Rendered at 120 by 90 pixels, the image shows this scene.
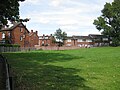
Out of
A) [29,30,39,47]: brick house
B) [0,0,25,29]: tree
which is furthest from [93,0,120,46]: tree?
[0,0,25,29]: tree

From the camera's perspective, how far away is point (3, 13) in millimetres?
41719

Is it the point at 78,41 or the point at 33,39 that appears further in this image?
the point at 78,41

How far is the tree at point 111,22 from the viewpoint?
119m

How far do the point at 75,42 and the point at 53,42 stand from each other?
20.9 m

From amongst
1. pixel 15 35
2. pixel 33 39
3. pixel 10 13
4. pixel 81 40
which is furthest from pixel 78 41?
pixel 10 13

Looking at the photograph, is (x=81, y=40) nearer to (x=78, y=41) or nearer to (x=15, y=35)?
(x=78, y=41)

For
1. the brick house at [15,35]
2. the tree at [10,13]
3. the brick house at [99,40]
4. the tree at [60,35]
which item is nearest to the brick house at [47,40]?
the tree at [60,35]

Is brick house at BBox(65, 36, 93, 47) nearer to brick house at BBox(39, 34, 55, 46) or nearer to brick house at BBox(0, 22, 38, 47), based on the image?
brick house at BBox(39, 34, 55, 46)

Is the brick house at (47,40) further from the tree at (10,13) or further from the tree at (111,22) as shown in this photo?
the tree at (10,13)

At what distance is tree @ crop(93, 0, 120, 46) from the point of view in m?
119

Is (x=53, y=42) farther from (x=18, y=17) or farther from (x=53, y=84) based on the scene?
(x=53, y=84)

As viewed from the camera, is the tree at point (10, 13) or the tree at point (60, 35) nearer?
the tree at point (10, 13)

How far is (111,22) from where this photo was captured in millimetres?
122125

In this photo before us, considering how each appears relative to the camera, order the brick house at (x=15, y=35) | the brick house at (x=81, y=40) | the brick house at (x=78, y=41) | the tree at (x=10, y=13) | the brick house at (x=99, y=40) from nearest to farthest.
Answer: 1. the tree at (x=10, y=13)
2. the brick house at (x=15, y=35)
3. the brick house at (x=99, y=40)
4. the brick house at (x=81, y=40)
5. the brick house at (x=78, y=41)
